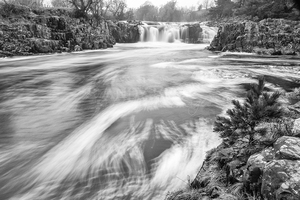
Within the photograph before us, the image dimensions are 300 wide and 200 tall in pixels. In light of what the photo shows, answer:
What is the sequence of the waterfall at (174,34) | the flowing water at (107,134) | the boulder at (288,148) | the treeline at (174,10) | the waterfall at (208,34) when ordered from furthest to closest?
the waterfall at (174,34), the waterfall at (208,34), the treeline at (174,10), the flowing water at (107,134), the boulder at (288,148)

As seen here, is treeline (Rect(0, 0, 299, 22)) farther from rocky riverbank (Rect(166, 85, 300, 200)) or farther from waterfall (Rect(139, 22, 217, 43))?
rocky riverbank (Rect(166, 85, 300, 200))

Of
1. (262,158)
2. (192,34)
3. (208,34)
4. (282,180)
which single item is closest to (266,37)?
(208,34)

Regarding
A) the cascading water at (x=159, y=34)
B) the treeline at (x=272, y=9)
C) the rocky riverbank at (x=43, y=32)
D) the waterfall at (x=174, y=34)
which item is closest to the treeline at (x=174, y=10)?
the treeline at (x=272, y=9)

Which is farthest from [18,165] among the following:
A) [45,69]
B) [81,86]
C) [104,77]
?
[45,69]

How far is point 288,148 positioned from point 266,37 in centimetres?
1805

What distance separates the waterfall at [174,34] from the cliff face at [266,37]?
11.7 metres

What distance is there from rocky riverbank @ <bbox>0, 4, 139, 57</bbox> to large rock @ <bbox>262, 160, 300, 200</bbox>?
1700cm

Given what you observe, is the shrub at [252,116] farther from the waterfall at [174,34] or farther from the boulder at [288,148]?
the waterfall at [174,34]

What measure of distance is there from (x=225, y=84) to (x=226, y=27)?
14.0m

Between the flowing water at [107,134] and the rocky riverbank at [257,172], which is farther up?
the rocky riverbank at [257,172]

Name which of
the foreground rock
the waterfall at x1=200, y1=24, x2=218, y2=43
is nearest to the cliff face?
the waterfall at x1=200, y1=24, x2=218, y2=43

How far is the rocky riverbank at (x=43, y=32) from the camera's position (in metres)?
14.8

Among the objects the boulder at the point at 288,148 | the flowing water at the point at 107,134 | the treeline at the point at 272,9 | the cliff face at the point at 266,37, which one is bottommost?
the flowing water at the point at 107,134

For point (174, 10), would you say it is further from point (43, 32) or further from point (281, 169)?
point (281, 169)
